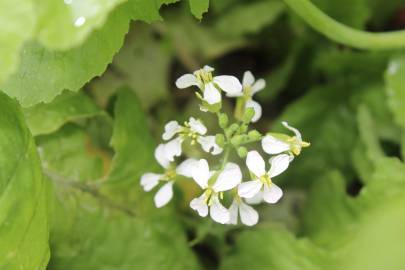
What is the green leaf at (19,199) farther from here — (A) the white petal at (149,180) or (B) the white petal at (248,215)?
(B) the white petal at (248,215)

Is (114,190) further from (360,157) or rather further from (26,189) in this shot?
(360,157)

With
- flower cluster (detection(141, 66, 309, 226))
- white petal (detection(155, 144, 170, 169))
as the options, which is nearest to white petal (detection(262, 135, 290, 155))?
flower cluster (detection(141, 66, 309, 226))

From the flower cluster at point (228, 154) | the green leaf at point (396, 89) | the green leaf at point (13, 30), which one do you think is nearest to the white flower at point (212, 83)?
the flower cluster at point (228, 154)

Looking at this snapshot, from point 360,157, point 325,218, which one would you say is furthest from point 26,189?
point 360,157

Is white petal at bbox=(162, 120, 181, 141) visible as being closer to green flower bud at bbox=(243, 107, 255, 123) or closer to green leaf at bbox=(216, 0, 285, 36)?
green flower bud at bbox=(243, 107, 255, 123)

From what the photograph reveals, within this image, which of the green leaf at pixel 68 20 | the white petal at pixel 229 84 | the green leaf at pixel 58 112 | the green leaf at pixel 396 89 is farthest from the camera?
the green leaf at pixel 396 89

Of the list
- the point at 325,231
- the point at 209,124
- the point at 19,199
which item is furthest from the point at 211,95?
the point at 209,124

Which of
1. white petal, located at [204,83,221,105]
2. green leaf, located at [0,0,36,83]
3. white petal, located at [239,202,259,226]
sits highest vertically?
green leaf, located at [0,0,36,83]
